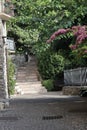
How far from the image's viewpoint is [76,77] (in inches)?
1102

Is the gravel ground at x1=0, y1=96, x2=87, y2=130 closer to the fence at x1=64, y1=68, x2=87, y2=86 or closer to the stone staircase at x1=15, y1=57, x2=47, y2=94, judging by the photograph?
the fence at x1=64, y1=68, x2=87, y2=86

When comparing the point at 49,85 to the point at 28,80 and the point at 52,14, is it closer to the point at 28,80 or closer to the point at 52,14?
the point at 28,80

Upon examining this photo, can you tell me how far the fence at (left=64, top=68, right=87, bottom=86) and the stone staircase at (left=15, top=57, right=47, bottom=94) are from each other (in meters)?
2.40

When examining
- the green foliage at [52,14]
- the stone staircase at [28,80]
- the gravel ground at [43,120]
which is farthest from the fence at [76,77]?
the gravel ground at [43,120]

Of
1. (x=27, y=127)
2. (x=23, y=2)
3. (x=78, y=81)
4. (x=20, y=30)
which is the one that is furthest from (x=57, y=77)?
(x=27, y=127)

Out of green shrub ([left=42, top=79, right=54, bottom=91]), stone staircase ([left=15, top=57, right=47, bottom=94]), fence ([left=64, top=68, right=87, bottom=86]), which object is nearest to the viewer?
fence ([left=64, top=68, right=87, bottom=86])

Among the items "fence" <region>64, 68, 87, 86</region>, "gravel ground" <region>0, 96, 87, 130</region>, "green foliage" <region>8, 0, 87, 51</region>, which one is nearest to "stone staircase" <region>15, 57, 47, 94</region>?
"fence" <region>64, 68, 87, 86</region>

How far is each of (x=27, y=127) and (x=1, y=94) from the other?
692 cm

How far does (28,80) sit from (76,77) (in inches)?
323

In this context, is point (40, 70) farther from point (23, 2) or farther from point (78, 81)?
point (23, 2)

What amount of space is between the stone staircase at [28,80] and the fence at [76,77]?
2.40 metres

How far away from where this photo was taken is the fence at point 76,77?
25619mm

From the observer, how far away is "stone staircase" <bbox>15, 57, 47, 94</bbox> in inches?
1265

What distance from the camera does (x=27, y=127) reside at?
1252 cm
